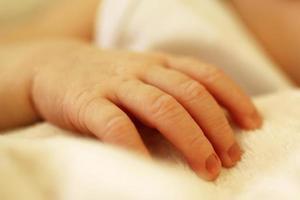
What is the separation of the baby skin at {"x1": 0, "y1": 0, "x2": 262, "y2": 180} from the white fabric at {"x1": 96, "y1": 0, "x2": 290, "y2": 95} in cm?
16

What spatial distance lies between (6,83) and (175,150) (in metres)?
0.29

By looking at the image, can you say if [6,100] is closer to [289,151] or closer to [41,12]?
[289,151]

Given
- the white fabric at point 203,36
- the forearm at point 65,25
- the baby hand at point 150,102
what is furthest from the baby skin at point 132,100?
the forearm at point 65,25

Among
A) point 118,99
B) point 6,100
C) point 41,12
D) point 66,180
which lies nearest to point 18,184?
point 66,180

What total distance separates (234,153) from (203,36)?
1.03 feet

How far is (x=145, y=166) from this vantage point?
31 centimetres

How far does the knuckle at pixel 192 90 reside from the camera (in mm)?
418

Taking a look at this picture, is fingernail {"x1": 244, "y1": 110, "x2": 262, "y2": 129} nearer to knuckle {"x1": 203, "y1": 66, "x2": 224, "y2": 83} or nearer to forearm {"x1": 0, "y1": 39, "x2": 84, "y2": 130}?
knuckle {"x1": 203, "y1": 66, "x2": 224, "y2": 83}

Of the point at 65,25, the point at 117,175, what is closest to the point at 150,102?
the point at 117,175

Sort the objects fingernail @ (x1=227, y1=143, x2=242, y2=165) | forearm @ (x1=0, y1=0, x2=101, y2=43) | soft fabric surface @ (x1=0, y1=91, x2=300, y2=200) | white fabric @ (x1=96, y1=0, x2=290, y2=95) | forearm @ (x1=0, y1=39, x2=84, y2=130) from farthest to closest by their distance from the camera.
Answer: forearm @ (x1=0, y1=0, x2=101, y2=43) < white fabric @ (x1=96, y1=0, x2=290, y2=95) < forearm @ (x1=0, y1=39, x2=84, y2=130) < fingernail @ (x1=227, y1=143, x2=242, y2=165) < soft fabric surface @ (x1=0, y1=91, x2=300, y2=200)

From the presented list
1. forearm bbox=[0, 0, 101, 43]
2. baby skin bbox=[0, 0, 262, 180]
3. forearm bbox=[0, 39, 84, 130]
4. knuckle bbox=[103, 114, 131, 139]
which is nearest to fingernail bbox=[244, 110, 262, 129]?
baby skin bbox=[0, 0, 262, 180]

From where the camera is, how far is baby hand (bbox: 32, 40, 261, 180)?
0.39 m

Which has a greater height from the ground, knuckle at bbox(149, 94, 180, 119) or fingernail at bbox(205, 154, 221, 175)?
knuckle at bbox(149, 94, 180, 119)

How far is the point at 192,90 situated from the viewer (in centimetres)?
42
